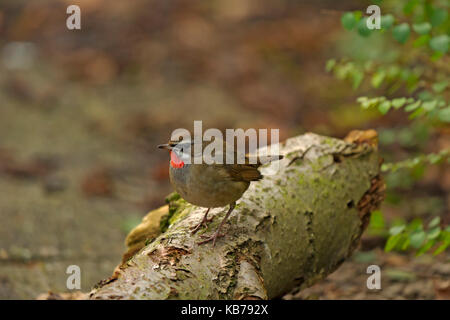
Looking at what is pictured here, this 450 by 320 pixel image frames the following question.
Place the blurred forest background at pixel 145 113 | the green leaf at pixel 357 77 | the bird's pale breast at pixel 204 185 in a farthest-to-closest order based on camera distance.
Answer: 1. the blurred forest background at pixel 145 113
2. the green leaf at pixel 357 77
3. the bird's pale breast at pixel 204 185

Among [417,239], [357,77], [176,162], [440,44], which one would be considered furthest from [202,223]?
[440,44]

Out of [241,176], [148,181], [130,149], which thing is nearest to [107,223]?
[148,181]

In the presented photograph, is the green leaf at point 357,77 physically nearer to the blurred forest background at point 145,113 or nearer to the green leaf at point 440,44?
the blurred forest background at point 145,113

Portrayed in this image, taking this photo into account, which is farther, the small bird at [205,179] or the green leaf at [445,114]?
the green leaf at [445,114]

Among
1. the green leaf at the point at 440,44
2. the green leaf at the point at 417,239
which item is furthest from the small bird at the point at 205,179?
the green leaf at the point at 440,44

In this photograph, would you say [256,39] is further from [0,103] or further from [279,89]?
[0,103]

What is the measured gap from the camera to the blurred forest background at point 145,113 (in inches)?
177

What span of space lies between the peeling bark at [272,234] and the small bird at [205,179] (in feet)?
0.50

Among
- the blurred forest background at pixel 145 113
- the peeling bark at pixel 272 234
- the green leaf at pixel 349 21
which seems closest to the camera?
the peeling bark at pixel 272 234

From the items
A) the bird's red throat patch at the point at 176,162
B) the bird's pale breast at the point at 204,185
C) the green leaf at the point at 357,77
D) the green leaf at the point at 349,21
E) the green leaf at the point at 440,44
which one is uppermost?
the green leaf at the point at 349,21

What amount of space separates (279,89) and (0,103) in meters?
3.74

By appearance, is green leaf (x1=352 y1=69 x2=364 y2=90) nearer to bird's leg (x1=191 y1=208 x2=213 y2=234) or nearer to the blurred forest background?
the blurred forest background

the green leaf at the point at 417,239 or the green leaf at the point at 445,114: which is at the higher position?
the green leaf at the point at 445,114
